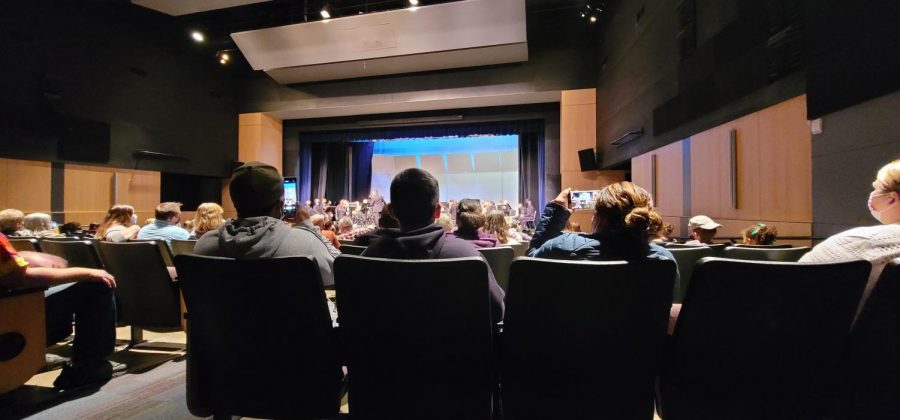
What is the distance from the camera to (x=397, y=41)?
7.60 metres

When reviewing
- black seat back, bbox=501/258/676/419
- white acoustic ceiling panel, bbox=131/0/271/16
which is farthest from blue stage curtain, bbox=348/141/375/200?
black seat back, bbox=501/258/676/419

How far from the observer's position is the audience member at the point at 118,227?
10.5 feet

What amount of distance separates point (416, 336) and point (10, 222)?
4.51m

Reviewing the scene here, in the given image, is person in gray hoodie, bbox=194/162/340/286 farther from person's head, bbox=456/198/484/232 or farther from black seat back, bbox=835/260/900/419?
black seat back, bbox=835/260/900/419

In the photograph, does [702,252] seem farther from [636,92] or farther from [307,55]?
[307,55]

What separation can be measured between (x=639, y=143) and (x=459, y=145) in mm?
6770

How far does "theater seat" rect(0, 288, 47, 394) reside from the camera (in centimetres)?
168

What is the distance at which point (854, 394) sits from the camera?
1078mm

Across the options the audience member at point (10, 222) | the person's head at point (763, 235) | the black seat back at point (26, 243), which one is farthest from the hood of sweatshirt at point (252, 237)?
the audience member at point (10, 222)

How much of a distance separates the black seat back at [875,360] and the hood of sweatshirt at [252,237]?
5.89ft

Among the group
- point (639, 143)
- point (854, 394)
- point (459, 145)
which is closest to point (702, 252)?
point (854, 394)

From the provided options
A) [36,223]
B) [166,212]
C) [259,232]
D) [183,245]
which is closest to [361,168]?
[36,223]

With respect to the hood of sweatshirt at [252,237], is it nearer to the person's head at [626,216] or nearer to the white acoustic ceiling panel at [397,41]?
the person's head at [626,216]

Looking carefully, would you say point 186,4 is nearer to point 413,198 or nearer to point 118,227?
point 118,227
